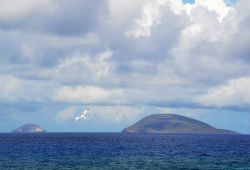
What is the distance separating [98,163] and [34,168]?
16673mm

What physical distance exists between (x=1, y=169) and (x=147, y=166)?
29825mm

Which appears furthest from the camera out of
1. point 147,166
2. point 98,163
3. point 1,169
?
point 98,163

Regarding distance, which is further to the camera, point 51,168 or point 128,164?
point 128,164

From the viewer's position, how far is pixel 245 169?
310 ft

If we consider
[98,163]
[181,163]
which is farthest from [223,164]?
[98,163]

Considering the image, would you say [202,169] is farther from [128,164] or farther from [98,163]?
[98,163]

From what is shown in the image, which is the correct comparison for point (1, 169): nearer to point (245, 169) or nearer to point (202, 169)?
point (202, 169)

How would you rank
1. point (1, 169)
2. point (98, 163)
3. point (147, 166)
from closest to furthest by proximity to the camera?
point (1, 169)
point (147, 166)
point (98, 163)

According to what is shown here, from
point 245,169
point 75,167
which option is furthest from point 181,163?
point 75,167

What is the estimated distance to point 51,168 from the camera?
92938 mm

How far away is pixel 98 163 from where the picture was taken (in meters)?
104

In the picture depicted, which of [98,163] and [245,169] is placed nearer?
[245,169]

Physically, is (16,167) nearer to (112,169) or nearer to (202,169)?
(112,169)

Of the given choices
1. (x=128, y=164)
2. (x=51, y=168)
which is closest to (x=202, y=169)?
(x=128, y=164)
